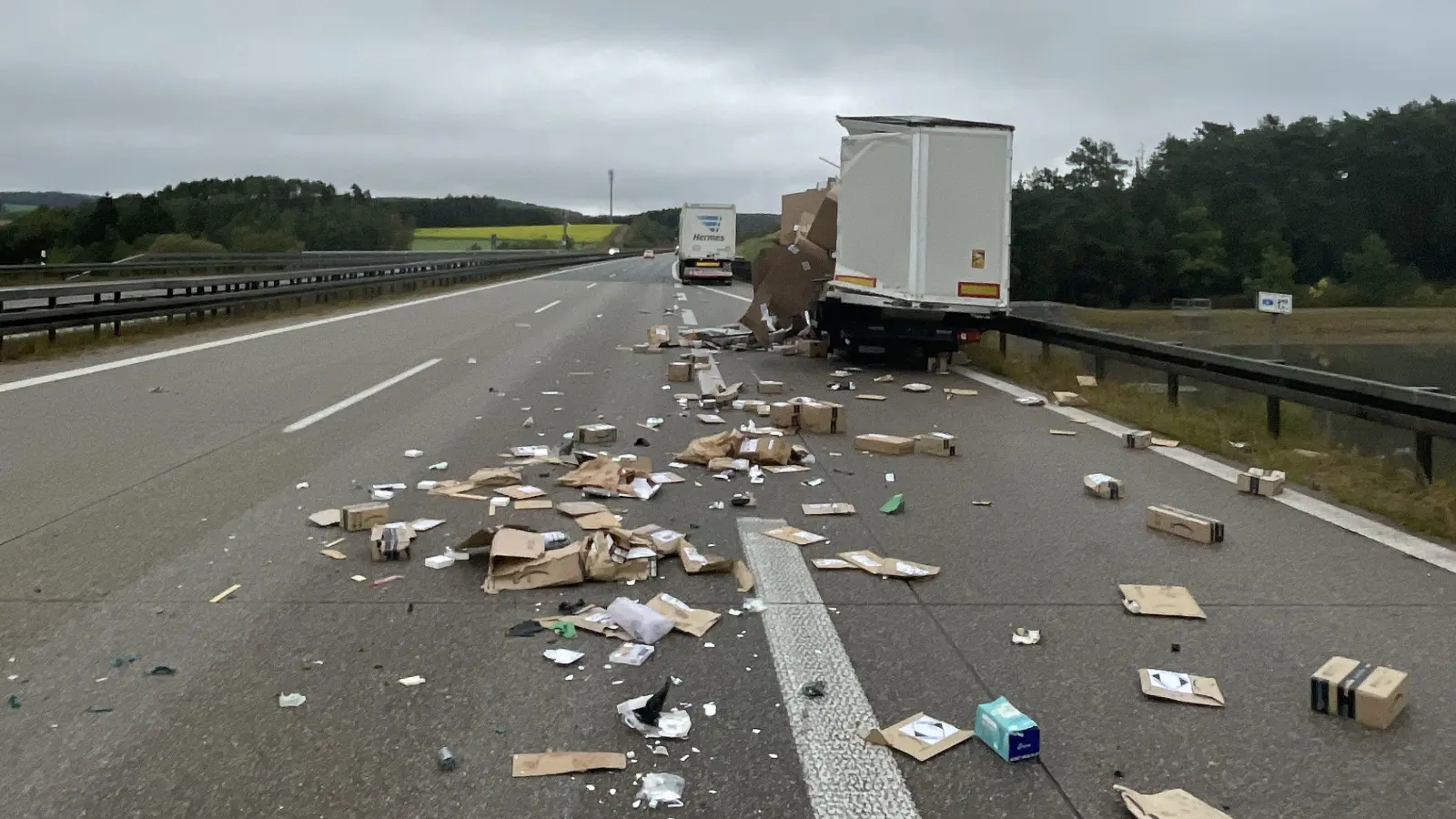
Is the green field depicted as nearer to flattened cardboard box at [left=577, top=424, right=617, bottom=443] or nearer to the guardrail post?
flattened cardboard box at [left=577, top=424, right=617, bottom=443]

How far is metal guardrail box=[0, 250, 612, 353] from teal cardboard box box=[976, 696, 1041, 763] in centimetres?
1563

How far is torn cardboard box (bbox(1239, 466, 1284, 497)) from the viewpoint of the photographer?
308 inches

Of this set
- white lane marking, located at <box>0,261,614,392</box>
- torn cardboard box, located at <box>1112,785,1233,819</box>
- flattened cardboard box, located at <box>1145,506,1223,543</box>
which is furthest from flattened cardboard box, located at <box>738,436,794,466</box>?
white lane marking, located at <box>0,261,614,392</box>

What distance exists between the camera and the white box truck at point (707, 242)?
5197 cm

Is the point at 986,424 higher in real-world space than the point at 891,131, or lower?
lower

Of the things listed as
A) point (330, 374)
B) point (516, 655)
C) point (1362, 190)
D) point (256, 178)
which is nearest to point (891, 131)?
point (330, 374)

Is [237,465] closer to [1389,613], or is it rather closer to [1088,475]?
[1088,475]

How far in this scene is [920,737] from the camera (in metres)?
3.91

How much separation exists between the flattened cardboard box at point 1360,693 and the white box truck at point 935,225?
36.3 ft

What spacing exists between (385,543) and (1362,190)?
6172 cm

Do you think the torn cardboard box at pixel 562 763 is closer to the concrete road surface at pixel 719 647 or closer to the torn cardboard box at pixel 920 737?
the concrete road surface at pixel 719 647

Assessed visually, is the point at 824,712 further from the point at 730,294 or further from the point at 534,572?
the point at 730,294

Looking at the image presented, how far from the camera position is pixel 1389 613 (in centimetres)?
528

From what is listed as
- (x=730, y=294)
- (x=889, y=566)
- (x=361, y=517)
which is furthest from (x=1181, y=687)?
(x=730, y=294)
